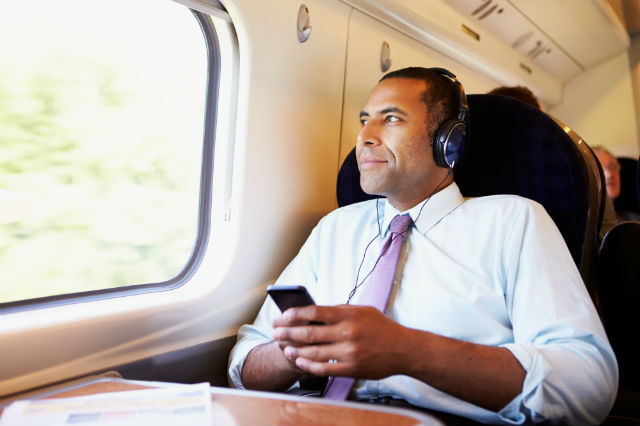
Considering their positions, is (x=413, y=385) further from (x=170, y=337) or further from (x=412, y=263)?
(x=170, y=337)

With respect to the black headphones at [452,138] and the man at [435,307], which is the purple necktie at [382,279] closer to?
the man at [435,307]

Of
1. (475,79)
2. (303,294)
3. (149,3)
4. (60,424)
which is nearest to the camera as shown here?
(60,424)

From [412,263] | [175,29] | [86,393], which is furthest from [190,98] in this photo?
[86,393]

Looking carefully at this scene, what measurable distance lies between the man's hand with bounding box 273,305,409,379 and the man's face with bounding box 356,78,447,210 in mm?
637

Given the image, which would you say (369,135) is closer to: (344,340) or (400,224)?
(400,224)

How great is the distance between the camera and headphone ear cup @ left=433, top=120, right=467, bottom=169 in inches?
61.9

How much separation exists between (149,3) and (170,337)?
1013 millimetres

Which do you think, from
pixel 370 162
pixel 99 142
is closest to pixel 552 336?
pixel 370 162

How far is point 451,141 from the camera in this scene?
1577mm

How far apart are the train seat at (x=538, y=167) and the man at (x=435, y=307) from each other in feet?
0.35

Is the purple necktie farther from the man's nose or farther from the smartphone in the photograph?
the smartphone

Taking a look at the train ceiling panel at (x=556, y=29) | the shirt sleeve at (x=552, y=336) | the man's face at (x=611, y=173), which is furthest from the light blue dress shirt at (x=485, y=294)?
the man's face at (x=611, y=173)

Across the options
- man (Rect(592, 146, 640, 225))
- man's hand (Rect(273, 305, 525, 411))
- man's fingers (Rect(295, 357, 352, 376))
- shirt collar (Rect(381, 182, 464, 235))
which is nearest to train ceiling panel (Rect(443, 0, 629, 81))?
man (Rect(592, 146, 640, 225))

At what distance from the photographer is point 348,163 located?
6.32 ft
